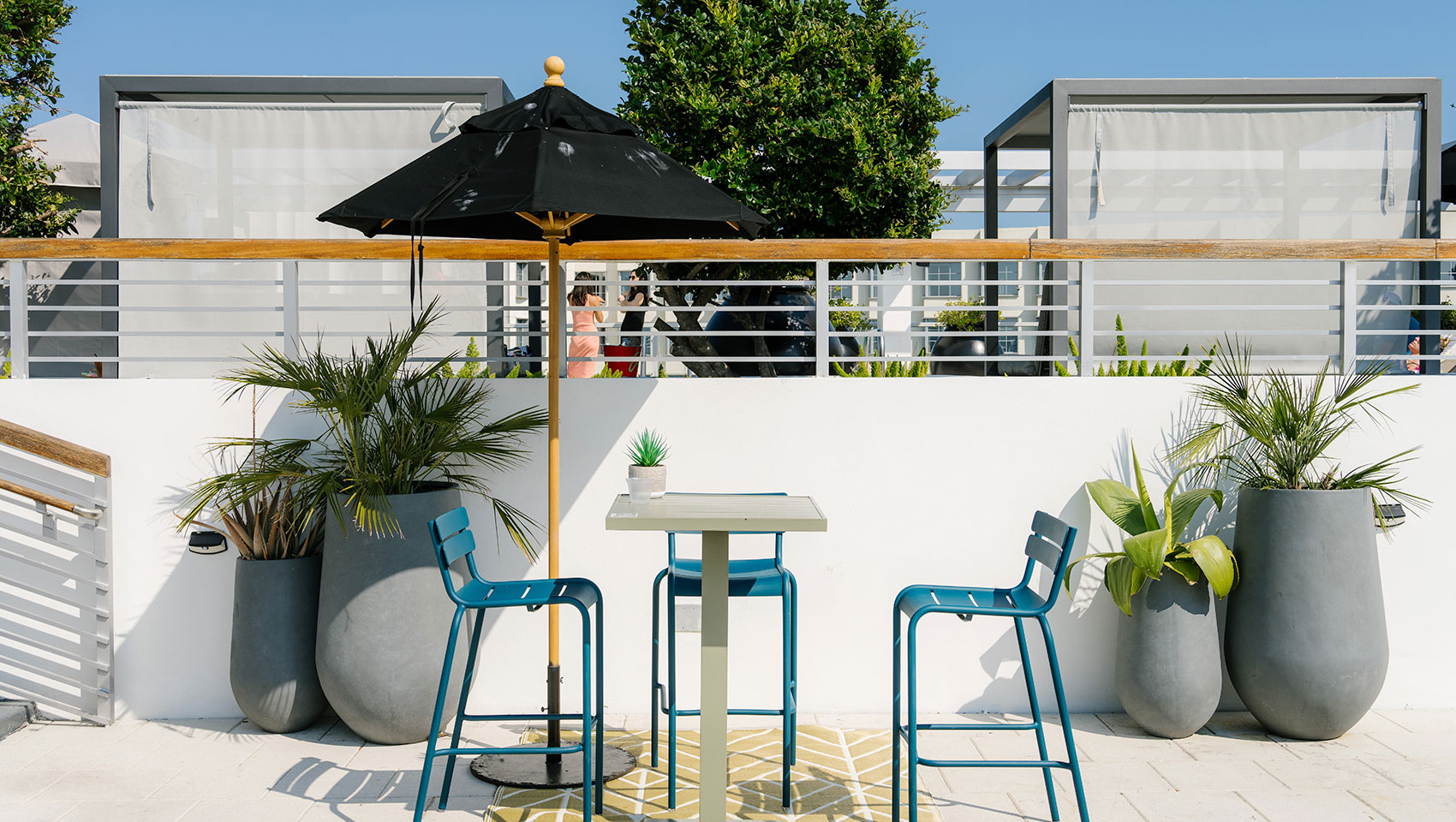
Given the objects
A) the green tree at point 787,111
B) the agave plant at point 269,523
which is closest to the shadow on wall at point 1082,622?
the green tree at point 787,111

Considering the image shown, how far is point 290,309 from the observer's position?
3.89 meters

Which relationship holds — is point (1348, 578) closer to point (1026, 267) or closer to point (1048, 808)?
point (1048, 808)

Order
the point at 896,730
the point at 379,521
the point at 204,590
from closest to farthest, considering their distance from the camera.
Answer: the point at 896,730
the point at 379,521
the point at 204,590

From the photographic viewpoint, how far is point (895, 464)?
12.8 feet

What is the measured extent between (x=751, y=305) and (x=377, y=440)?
3.51 meters

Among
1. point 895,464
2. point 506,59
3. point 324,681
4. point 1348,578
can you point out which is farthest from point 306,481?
point 506,59

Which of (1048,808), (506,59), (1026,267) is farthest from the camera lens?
(506,59)

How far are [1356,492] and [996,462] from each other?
1251 millimetres

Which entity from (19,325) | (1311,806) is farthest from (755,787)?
(19,325)

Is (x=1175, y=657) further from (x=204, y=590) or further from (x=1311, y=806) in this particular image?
(x=204, y=590)

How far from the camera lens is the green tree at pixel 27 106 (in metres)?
6.46

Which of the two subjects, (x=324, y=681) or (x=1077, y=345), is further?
(x=1077, y=345)

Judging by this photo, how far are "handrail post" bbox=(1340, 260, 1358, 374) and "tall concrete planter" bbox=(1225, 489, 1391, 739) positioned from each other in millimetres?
626

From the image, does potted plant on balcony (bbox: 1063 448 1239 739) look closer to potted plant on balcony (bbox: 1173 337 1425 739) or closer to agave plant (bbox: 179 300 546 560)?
potted plant on balcony (bbox: 1173 337 1425 739)
